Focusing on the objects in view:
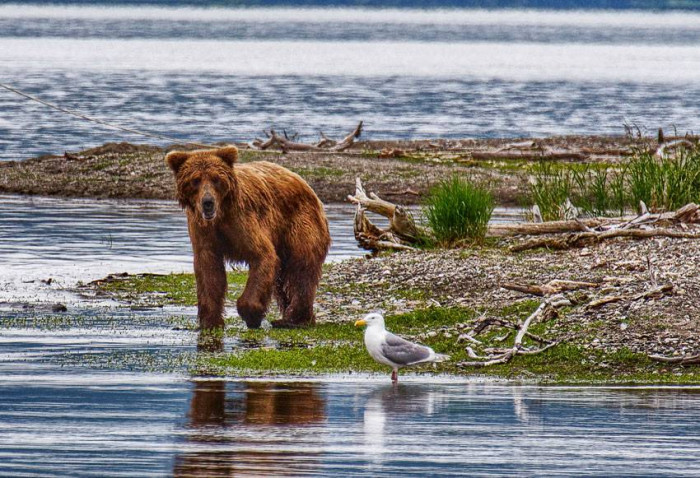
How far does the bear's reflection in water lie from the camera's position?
9.45 m

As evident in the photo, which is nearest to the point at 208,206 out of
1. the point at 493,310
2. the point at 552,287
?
the point at 493,310

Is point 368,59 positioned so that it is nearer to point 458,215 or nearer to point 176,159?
point 458,215

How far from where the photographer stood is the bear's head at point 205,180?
575 inches

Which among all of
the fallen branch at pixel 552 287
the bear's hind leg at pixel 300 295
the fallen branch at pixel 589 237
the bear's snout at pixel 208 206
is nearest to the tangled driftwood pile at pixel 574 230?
the fallen branch at pixel 589 237

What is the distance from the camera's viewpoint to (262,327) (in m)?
Answer: 16.0

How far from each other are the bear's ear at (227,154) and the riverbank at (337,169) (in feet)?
48.1

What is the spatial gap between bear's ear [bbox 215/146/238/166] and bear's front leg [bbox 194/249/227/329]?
886 millimetres

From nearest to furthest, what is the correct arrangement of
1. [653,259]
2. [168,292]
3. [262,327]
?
[262,327], [653,259], [168,292]

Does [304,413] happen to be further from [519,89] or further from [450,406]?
[519,89]

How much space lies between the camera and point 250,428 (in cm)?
1063

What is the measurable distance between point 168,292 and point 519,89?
229 feet

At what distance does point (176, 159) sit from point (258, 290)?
58.6 inches

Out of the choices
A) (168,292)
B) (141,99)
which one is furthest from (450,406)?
(141,99)

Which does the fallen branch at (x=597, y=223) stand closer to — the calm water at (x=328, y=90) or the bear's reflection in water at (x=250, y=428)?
the bear's reflection in water at (x=250, y=428)
